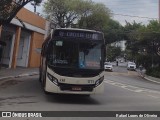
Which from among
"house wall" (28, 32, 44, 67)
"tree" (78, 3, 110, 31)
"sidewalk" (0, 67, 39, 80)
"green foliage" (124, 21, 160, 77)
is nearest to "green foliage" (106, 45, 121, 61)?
"tree" (78, 3, 110, 31)

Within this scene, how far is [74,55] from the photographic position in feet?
54.1

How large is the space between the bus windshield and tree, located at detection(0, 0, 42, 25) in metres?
8.56

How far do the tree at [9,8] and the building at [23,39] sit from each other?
1191 centimetres

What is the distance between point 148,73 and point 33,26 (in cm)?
1782

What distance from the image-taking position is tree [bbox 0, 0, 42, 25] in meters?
24.2

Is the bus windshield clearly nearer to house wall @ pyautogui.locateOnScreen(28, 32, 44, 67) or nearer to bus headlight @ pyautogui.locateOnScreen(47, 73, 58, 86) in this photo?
bus headlight @ pyautogui.locateOnScreen(47, 73, 58, 86)

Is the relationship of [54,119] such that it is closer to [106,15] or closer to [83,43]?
[83,43]

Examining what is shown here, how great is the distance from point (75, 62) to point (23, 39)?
2963 centimetres

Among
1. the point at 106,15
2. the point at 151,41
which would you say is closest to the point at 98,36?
the point at 151,41

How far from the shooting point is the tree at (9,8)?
24.2 m

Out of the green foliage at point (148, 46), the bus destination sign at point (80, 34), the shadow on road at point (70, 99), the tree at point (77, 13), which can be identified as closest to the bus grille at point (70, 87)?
the shadow on road at point (70, 99)

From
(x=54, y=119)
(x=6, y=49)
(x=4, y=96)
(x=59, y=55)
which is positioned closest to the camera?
(x=54, y=119)

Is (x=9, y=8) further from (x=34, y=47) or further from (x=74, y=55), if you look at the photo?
(x=34, y=47)

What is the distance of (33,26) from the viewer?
147 feet
